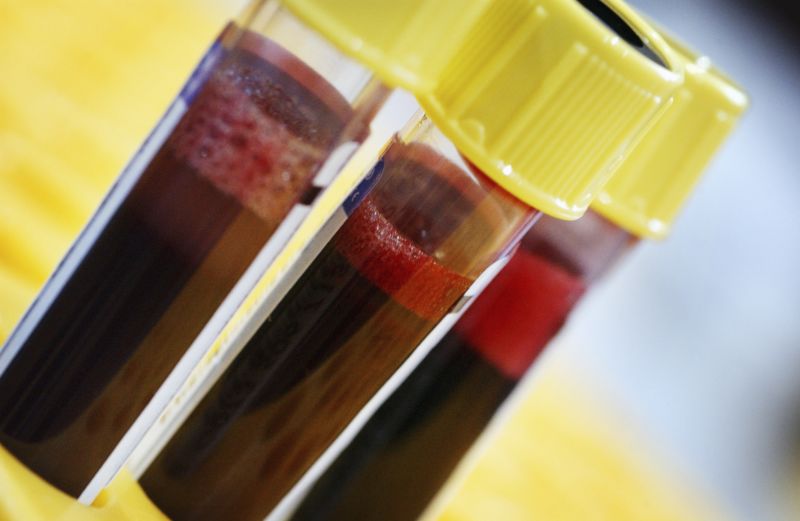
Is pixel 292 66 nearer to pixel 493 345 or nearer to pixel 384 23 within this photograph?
pixel 384 23

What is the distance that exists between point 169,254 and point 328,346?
0.06 metres

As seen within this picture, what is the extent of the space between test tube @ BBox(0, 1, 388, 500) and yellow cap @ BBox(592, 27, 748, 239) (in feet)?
0.39

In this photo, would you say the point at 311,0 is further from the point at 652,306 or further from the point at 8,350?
the point at 652,306

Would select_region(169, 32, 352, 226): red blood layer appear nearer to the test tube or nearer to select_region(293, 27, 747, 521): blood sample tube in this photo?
the test tube

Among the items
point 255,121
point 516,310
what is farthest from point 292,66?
point 516,310

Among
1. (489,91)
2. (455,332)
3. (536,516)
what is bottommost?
(536,516)

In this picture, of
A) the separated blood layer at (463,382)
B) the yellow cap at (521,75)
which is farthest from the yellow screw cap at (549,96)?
the separated blood layer at (463,382)

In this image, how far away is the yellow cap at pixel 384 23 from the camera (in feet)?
0.89

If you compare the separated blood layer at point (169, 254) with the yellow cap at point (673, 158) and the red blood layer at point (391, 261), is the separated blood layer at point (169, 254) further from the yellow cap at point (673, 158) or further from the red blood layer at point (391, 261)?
the yellow cap at point (673, 158)

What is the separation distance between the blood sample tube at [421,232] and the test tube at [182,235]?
21 mm

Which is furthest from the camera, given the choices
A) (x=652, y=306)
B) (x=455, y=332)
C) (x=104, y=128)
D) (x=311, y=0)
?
(x=652, y=306)

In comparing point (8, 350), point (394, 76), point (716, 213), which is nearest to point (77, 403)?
point (8, 350)

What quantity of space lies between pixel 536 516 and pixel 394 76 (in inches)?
15.4

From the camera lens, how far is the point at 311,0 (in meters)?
0.27
